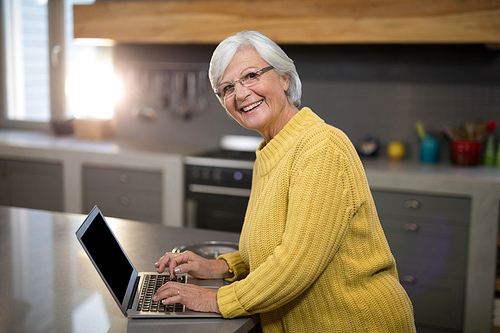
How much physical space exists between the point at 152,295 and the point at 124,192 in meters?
2.16

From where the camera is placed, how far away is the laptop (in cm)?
105

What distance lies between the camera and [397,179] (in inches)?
103

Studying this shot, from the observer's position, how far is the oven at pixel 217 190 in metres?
2.96

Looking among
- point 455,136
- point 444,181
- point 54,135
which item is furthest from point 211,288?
point 54,135

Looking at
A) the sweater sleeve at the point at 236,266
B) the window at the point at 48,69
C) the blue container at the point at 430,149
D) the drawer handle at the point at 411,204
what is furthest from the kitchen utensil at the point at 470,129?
the window at the point at 48,69

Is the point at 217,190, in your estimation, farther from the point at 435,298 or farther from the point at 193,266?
the point at 193,266

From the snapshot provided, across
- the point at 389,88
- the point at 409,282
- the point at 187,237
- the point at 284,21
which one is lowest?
the point at 409,282

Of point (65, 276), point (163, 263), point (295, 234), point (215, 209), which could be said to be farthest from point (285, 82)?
point (215, 209)

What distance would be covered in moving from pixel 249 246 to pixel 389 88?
229 cm

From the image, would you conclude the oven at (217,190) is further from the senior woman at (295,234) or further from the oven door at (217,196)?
the senior woman at (295,234)

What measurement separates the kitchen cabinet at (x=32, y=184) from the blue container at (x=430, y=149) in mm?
2479

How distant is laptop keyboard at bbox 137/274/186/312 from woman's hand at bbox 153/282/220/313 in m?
0.02

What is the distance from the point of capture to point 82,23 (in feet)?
11.2

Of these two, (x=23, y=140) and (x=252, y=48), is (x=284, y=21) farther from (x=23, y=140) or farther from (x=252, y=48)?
(x=23, y=140)
